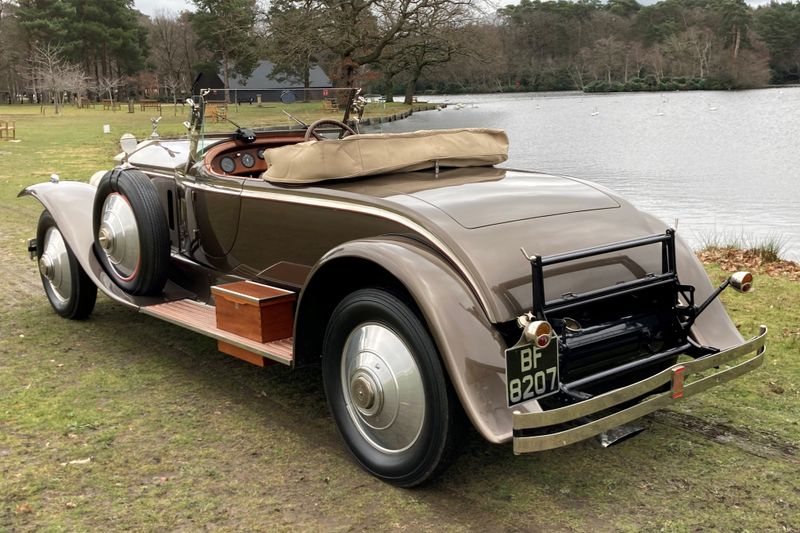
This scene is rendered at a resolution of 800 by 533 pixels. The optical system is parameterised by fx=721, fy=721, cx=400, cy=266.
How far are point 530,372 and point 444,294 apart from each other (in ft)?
1.50

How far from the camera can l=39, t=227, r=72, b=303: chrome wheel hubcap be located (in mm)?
5449

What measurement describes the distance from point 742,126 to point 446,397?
3463 centimetres

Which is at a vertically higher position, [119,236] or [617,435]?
[119,236]

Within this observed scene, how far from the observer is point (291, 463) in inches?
131

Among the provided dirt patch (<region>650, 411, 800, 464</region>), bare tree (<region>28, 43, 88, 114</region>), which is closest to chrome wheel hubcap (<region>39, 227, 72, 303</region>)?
dirt patch (<region>650, 411, 800, 464</region>)

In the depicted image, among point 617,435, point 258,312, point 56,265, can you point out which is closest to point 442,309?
point 617,435

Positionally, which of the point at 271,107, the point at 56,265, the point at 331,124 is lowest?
the point at 56,265

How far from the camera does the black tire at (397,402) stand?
112 inches

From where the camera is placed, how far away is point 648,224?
3684mm

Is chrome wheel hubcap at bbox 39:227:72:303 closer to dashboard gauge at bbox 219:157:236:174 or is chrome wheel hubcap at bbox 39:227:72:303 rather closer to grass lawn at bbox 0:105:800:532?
grass lawn at bbox 0:105:800:532

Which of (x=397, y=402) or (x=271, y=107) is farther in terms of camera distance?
(x=271, y=107)

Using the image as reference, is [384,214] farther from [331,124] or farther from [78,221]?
[78,221]

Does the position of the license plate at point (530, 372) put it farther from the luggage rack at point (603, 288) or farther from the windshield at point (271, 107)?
the windshield at point (271, 107)

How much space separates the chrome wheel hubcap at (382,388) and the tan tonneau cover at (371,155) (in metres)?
0.99
